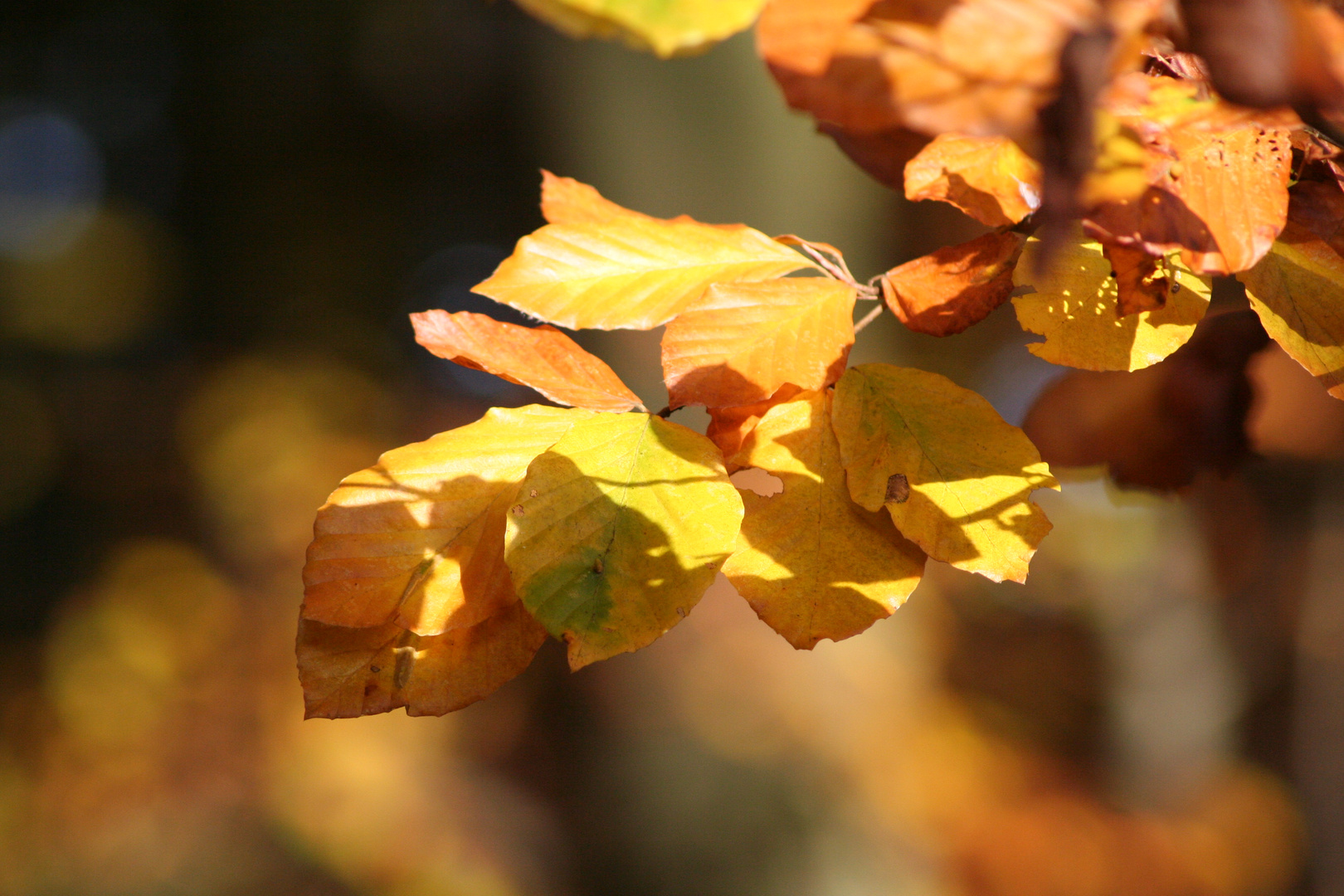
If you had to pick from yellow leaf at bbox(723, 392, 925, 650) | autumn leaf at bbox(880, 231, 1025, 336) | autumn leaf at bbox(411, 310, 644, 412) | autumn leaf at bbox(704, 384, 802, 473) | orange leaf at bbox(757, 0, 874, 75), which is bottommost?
yellow leaf at bbox(723, 392, 925, 650)

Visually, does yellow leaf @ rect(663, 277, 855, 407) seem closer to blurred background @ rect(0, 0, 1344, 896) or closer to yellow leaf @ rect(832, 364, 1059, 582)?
yellow leaf @ rect(832, 364, 1059, 582)

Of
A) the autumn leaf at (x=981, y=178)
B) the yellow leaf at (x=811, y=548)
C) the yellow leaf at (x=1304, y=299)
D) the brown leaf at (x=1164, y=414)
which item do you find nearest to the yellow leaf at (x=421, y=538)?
the yellow leaf at (x=811, y=548)

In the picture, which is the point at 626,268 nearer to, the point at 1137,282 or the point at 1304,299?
the point at 1137,282

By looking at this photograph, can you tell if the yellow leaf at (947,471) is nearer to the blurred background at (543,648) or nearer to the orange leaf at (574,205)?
the orange leaf at (574,205)

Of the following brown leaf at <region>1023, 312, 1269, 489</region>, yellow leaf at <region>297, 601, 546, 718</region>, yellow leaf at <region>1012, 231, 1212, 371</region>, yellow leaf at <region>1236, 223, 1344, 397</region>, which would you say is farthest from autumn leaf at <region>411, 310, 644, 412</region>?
brown leaf at <region>1023, 312, 1269, 489</region>

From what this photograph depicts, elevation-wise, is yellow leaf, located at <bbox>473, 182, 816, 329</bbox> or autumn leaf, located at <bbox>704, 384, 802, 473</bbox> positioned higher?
yellow leaf, located at <bbox>473, 182, 816, 329</bbox>

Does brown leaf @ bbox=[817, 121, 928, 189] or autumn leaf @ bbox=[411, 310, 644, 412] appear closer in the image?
autumn leaf @ bbox=[411, 310, 644, 412]

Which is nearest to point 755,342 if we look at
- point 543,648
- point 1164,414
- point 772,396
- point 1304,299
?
point 772,396

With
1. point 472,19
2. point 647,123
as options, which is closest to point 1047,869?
point 647,123
